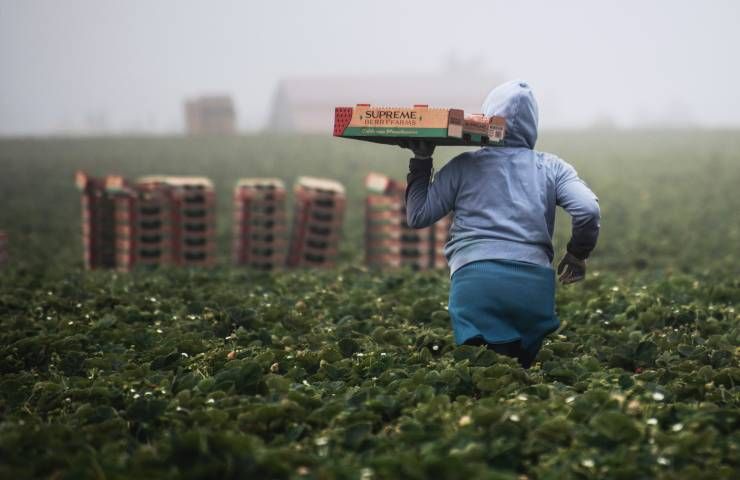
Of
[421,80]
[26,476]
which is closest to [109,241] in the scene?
[26,476]

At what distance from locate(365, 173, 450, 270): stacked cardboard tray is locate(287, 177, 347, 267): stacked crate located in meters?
0.49

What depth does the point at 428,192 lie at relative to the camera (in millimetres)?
5051

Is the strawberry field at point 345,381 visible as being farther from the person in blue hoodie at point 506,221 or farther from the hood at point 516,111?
the hood at point 516,111

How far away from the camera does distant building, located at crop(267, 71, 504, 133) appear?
6016 centimetres

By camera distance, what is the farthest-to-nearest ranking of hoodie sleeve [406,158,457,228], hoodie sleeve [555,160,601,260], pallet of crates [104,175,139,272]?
pallet of crates [104,175,139,272], hoodie sleeve [406,158,457,228], hoodie sleeve [555,160,601,260]

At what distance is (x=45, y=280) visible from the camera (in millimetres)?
9141

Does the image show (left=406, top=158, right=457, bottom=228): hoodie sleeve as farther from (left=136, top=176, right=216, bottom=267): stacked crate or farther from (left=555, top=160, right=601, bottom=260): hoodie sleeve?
(left=136, top=176, right=216, bottom=267): stacked crate

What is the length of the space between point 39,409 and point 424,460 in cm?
228

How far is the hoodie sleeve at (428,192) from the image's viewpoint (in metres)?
5.03

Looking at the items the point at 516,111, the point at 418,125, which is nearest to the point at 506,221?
the point at 516,111

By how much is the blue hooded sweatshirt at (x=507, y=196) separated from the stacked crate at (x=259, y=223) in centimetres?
749

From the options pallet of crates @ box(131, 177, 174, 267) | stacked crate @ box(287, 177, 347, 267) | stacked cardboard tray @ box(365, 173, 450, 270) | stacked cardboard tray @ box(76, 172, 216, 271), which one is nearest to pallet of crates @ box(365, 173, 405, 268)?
stacked cardboard tray @ box(365, 173, 450, 270)

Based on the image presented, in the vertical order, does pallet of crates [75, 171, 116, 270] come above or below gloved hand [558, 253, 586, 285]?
below

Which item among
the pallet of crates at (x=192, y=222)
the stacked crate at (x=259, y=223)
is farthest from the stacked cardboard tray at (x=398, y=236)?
the pallet of crates at (x=192, y=222)
